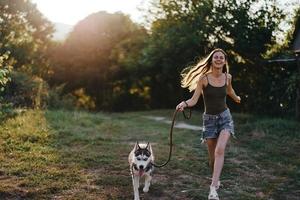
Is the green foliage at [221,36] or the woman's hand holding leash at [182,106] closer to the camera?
the woman's hand holding leash at [182,106]

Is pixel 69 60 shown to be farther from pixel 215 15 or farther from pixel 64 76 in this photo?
pixel 215 15

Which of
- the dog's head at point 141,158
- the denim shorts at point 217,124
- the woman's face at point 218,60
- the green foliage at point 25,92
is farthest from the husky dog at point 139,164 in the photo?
the green foliage at point 25,92

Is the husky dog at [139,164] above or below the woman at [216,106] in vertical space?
below

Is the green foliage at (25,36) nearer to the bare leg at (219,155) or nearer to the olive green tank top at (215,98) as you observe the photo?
Answer: the olive green tank top at (215,98)

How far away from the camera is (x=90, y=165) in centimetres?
994

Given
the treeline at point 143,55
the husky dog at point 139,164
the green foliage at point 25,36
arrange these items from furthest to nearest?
the green foliage at point 25,36
the treeline at point 143,55
the husky dog at point 139,164

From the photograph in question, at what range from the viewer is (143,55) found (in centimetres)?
2878

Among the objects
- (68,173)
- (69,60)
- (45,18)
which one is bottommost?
(68,173)

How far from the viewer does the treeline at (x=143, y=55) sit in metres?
22.4

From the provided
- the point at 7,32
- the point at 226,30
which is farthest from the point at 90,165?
the point at 7,32

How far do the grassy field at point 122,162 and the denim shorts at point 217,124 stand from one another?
1.10 metres

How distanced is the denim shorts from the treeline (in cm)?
1010

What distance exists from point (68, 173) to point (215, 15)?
653 inches

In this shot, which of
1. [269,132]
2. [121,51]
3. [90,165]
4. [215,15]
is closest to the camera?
[90,165]
